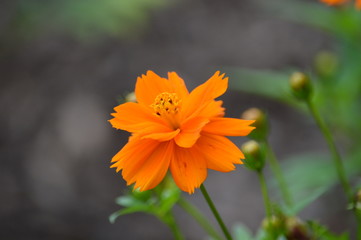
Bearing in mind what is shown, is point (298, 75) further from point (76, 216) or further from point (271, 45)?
point (271, 45)

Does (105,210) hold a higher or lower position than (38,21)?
lower

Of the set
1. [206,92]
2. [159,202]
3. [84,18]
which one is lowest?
[159,202]

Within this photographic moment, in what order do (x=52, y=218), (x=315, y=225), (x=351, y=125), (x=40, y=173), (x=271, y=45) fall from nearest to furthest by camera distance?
(x=315, y=225) → (x=351, y=125) → (x=52, y=218) → (x=40, y=173) → (x=271, y=45)

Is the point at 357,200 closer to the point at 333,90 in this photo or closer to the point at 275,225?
the point at 275,225

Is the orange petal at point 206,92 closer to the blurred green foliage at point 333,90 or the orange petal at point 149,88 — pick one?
the orange petal at point 149,88

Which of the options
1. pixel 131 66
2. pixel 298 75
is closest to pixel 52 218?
pixel 131 66

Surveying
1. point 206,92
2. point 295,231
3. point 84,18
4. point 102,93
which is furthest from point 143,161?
point 84,18

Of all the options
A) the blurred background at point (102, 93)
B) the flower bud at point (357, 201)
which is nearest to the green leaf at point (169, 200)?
the flower bud at point (357, 201)
